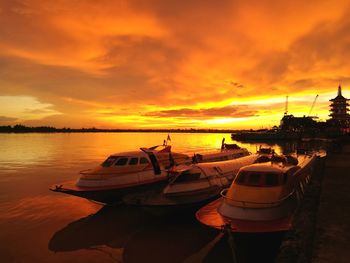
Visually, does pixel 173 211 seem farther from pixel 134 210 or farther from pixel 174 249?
pixel 134 210

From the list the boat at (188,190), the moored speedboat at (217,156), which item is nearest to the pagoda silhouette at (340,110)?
the moored speedboat at (217,156)

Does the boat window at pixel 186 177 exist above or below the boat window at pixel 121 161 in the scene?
below

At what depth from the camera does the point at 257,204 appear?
13.9 m

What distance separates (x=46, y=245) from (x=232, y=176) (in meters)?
14.3

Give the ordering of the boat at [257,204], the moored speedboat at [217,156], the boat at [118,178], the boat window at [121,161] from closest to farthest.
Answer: the boat at [257,204]
the boat at [118,178]
the boat window at [121,161]
the moored speedboat at [217,156]

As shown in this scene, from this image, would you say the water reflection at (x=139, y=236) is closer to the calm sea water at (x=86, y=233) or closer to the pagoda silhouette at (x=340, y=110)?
the calm sea water at (x=86, y=233)

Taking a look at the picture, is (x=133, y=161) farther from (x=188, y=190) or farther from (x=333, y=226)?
(x=333, y=226)

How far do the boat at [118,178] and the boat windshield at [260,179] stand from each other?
31.2 ft

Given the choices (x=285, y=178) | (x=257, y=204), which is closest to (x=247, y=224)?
(x=257, y=204)

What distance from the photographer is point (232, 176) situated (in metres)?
24.7

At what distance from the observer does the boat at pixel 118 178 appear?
21812mm

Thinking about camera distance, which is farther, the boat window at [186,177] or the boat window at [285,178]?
the boat window at [186,177]

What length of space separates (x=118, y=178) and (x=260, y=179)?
11007 millimetres

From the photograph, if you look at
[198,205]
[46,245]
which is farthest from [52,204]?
[198,205]
